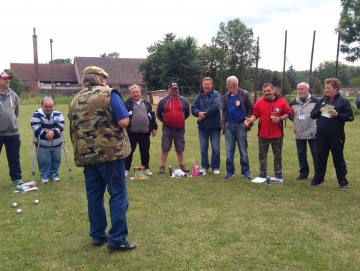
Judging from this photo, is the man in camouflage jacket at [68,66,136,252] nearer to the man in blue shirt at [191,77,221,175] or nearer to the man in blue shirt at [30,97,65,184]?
the man in blue shirt at [30,97,65,184]

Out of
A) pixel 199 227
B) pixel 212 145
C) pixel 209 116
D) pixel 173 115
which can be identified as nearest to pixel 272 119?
pixel 209 116

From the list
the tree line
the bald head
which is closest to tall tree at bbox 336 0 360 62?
the tree line

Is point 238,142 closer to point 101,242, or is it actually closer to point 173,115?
point 173,115

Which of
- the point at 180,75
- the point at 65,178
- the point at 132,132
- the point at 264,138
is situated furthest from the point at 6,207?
the point at 180,75

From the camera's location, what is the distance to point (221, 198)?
5.93 meters

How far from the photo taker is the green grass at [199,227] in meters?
3.70

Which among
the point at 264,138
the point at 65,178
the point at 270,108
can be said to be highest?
the point at 270,108

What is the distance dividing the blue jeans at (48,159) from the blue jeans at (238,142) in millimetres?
3439

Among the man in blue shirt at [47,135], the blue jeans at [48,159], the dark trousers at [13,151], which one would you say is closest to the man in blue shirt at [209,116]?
the man in blue shirt at [47,135]

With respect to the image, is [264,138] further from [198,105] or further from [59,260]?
[59,260]

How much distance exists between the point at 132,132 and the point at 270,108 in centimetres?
279

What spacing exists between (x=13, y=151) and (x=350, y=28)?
32870 millimetres

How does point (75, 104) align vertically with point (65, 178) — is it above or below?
above

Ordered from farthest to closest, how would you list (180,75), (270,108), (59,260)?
(180,75), (270,108), (59,260)
